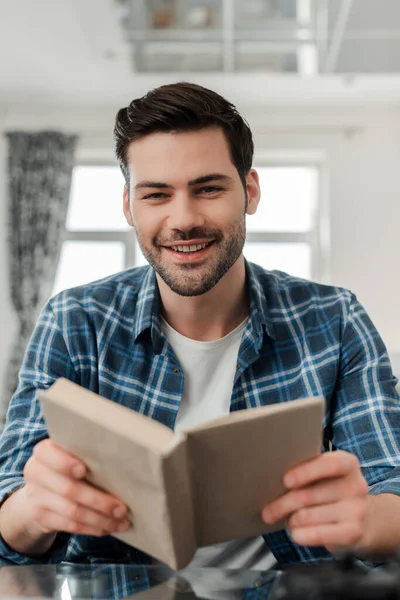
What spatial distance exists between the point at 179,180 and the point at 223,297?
25 centimetres

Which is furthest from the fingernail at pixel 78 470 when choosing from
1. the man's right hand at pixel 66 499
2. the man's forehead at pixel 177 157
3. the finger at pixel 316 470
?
the man's forehead at pixel 177 157

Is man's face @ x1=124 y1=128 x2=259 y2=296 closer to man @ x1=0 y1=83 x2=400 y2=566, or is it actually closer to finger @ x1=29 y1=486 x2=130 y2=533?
man @ x1=0 y1=83 x2=400 y2=566

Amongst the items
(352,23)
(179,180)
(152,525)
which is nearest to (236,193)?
(179,180)

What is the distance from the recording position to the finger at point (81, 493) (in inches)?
27.6

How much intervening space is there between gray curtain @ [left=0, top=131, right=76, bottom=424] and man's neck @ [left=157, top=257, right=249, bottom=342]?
3.10m

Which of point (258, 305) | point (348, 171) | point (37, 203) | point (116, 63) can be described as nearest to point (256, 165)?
point (348, 171)

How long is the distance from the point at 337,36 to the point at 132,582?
9.01 ft

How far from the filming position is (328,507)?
71 centimetres

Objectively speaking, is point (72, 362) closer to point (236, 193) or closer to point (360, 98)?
point (236, 193)

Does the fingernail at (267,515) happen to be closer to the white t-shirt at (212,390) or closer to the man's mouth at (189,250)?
the white t-shirt at (212,390)

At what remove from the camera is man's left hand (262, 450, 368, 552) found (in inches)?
27.9

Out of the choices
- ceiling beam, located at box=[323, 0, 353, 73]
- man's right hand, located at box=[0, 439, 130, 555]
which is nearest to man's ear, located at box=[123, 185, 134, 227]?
man's right hand, located at box=[0, 439, 130, 555]

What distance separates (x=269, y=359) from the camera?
116 cm

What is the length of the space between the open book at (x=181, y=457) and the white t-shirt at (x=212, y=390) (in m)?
0.35
